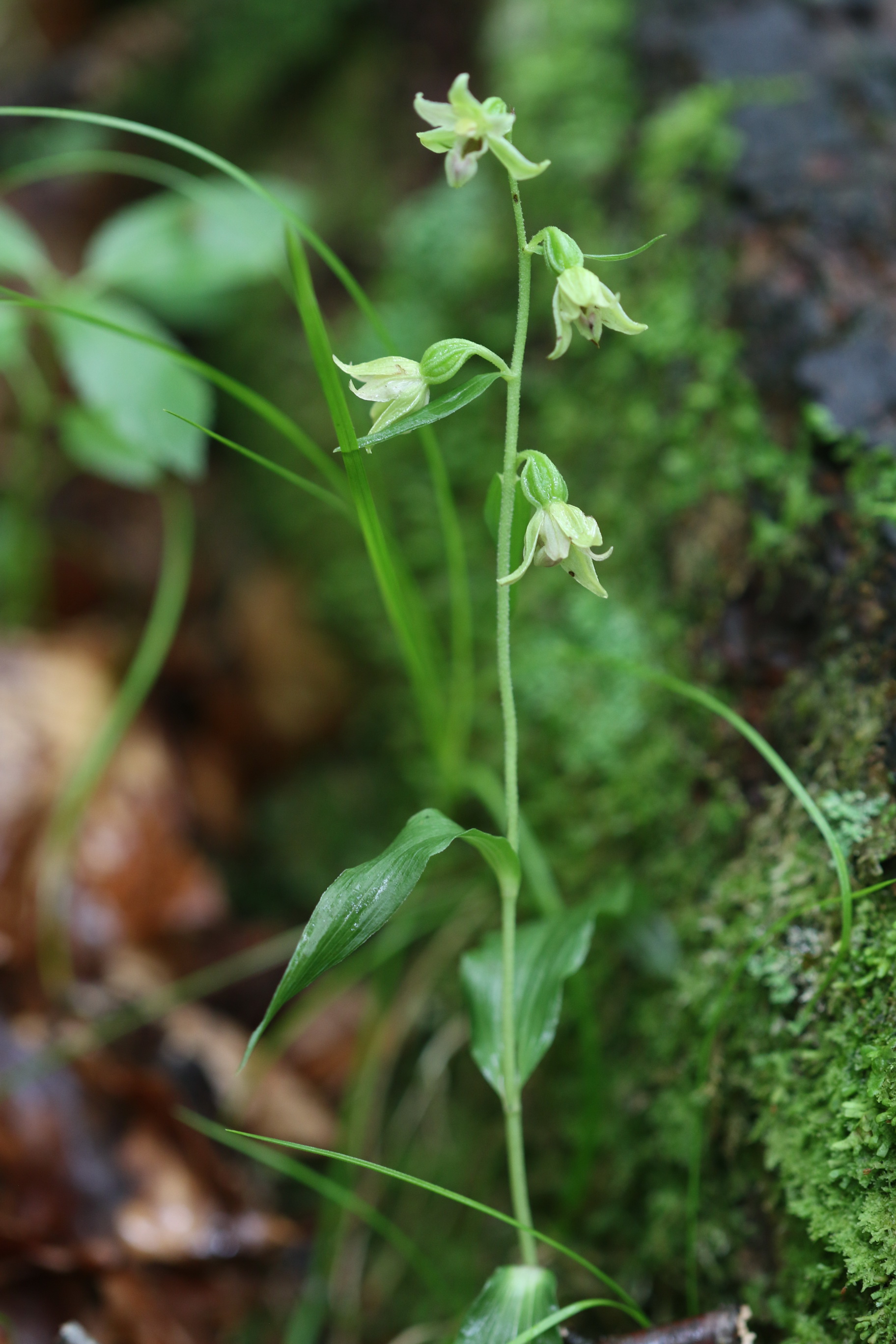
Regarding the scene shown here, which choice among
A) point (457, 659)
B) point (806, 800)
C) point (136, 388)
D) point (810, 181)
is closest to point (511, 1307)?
point (806, 800)

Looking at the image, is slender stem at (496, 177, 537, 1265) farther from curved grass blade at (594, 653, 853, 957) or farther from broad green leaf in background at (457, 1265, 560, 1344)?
curved grass blade at (594, 653, 853, 957)

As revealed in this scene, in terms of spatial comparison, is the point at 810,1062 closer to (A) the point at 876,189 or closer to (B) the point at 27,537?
(A) the point at 876,189

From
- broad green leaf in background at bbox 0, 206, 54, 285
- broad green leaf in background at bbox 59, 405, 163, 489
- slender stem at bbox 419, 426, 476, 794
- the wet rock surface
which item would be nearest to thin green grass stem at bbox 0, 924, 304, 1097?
slender stem at bbox 419, 426, 476, 794

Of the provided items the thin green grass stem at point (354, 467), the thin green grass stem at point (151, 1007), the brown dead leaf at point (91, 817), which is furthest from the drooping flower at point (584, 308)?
the brown dead leaf at point (91, 817)

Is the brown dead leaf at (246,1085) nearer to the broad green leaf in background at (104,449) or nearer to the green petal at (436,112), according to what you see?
the broad green leaf in background at (104,449)

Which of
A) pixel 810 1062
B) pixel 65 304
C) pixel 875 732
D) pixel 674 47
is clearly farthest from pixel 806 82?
pixel 810 1062

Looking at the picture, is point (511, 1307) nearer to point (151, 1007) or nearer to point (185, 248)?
point (151, 1007)

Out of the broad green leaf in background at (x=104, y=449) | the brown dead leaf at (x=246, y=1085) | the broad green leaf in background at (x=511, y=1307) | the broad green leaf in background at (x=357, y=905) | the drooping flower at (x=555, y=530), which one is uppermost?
the broad green leaf in background at (x=104, y=449)
